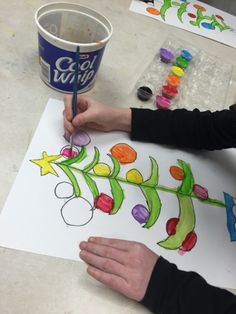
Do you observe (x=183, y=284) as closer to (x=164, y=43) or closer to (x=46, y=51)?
(x=46, y=51)

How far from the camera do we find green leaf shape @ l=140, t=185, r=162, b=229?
585 millimetres

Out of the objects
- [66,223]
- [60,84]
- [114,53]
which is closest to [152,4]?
[114,53]

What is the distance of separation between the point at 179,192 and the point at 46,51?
363 millimetres

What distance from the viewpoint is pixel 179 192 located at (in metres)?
0.64

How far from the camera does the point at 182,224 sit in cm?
60

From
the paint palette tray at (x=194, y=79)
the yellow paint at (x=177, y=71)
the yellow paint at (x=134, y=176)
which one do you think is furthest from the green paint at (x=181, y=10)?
the yellow paint at (x=134, y=176)

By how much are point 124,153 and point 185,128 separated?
14 centimetres

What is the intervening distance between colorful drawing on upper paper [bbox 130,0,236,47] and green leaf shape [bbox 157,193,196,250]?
601 mm

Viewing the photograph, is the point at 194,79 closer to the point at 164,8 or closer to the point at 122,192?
the point at 164,8

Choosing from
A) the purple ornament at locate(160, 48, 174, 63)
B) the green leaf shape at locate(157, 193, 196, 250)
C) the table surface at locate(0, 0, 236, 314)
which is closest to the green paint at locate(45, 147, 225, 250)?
the green leaf shape at locate(157, 193, 196, 250)

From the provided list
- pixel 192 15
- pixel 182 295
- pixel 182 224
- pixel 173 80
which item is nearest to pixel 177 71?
pixel 173 80

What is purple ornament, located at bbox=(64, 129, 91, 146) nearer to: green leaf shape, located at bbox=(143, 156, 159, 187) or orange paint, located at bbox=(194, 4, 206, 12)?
green leaf shape, located at bbox=(143, 156, 159, 187)

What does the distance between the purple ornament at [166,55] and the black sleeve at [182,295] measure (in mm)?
555

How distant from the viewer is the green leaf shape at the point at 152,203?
58 cm
